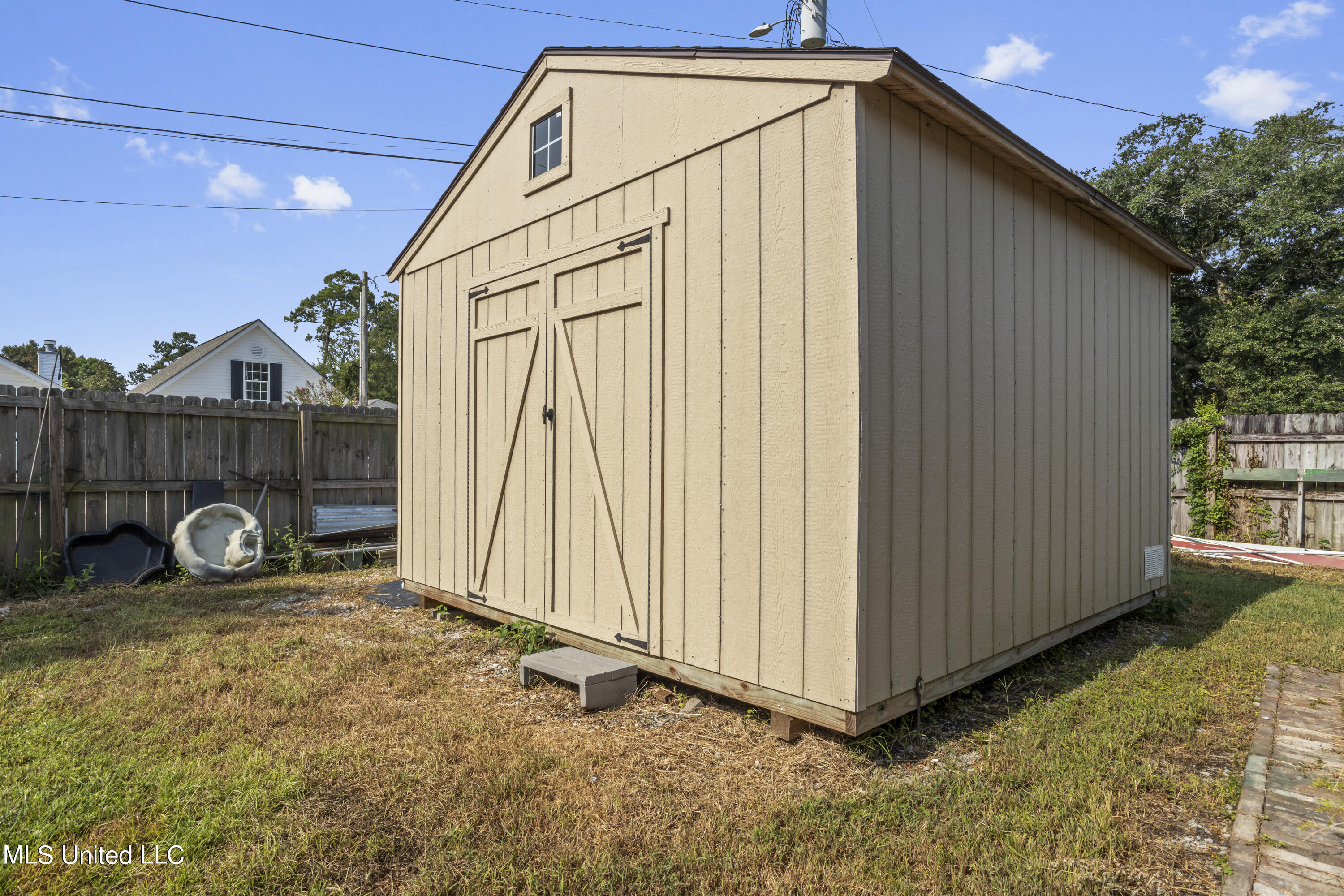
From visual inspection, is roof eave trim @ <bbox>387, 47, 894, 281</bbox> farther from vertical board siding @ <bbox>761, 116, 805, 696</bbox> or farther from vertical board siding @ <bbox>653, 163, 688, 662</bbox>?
vertical board siding @ <bbox>653, 163, 688, 662</bbox>

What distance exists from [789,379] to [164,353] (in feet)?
178

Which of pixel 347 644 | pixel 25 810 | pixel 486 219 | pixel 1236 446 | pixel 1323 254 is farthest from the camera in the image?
pixel 1323 254

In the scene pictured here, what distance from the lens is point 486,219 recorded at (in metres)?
4.90

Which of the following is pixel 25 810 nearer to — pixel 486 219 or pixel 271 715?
pixel 271 715

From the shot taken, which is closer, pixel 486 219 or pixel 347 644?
pixel 347 644

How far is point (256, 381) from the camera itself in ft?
64.6

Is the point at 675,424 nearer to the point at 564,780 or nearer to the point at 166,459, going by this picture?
the point at 564,780

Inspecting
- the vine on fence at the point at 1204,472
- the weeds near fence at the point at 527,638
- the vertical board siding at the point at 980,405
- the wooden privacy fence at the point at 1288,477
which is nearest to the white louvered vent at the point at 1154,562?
the vertical board siding at the point at 980,405

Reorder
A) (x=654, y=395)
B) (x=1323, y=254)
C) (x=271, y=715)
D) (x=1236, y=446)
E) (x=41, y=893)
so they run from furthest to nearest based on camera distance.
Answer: (x=1323, y=254) → (x=1236, y=446) → (x=654, y=395) → (x=271, y=715) → (x=41, y=893)

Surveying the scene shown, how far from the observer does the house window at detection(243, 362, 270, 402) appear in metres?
19.5

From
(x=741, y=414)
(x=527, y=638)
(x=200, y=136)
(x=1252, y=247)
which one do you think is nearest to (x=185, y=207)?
(x=200, y=136)

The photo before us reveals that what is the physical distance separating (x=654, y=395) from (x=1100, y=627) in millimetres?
3889

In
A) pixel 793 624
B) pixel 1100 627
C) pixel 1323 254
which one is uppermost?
pixel 1323 254

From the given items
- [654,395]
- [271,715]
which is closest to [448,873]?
[271,715]
